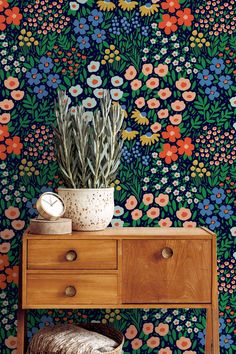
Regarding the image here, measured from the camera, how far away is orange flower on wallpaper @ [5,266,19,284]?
8.71 ft

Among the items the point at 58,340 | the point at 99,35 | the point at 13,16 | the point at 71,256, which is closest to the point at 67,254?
the point at 71,256

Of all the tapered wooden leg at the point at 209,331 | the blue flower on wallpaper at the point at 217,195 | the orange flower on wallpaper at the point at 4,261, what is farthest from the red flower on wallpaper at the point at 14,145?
the tapered wooden leg at the point at 209,331

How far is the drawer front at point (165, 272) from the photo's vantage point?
2303 mm

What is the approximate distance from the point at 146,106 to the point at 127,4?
51 cm

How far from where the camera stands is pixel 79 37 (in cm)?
267

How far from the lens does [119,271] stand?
2293mm

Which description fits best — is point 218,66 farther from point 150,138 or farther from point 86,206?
point 86,206

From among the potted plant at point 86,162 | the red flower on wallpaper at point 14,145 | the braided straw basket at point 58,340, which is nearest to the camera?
the braided straw basket at point 58,340

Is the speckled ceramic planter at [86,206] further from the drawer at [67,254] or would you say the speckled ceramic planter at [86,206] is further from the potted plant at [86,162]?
the drawer at [67,254]

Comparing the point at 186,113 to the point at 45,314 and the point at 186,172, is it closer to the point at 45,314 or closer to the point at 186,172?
the point at 186,172

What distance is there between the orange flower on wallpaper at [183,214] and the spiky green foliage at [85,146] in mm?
434

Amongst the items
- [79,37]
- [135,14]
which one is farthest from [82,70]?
[135,14]

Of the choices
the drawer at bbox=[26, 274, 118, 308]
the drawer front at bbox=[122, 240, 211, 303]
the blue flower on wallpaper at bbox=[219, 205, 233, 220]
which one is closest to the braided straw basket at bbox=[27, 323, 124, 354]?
the drawer at bbox=[26, 274, 118, 308]

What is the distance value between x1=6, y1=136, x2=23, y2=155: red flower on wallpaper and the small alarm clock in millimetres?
428
